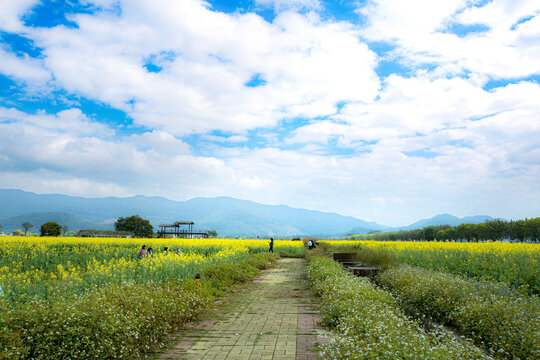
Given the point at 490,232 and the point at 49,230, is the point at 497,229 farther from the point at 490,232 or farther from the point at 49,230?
the point at 49,230

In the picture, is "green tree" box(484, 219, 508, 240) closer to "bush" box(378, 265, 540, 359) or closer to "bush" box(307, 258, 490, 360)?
"bush" box(378, 265, 540, 359)

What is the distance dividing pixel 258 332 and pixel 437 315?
431cm

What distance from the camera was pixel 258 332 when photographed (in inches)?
260

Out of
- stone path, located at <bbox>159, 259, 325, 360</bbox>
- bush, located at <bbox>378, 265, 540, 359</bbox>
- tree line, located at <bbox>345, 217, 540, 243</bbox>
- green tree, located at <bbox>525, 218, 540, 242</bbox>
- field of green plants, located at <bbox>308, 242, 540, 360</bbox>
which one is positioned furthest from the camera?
tree line, located at <bbox>345, 217, 540, 243</bbox>

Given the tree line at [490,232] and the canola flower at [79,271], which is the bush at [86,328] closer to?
the canola flower at [79,271]

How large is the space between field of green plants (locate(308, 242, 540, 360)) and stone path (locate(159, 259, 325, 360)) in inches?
23.5

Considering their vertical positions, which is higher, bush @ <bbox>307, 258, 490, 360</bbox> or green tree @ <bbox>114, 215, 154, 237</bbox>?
bush @ <bbox>307, 258, 490, 360</bbox>

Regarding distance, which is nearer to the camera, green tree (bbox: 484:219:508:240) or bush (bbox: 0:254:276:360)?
bush (bbox: 0:254:276:360)

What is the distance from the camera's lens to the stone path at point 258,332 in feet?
17.7

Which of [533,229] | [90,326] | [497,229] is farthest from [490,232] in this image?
[90,326]

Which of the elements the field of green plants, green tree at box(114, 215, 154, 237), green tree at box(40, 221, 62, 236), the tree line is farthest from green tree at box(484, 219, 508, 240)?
green tree at box(40, 221, 62, 236)

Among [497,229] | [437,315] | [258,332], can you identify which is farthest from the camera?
[497,229]

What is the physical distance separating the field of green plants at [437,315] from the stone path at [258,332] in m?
0.60

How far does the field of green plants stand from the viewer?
427cm
